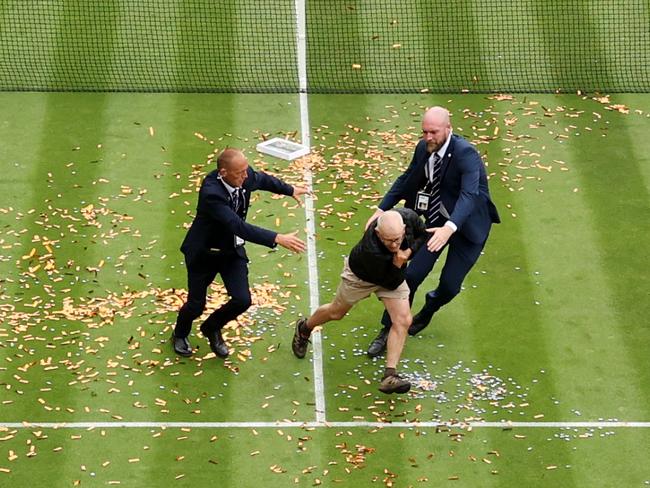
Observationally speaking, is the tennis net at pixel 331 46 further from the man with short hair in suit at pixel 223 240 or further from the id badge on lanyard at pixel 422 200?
the man with short hair in suit at pixel 223 240

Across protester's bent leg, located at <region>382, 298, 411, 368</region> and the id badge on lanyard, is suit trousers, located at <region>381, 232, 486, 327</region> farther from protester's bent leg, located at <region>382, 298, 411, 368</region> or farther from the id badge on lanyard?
protester's bent leg, located at <region>382, 298, 411, 368</region>

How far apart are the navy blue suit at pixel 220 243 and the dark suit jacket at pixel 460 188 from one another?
1.22 metres

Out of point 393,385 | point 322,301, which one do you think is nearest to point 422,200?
point 393,385

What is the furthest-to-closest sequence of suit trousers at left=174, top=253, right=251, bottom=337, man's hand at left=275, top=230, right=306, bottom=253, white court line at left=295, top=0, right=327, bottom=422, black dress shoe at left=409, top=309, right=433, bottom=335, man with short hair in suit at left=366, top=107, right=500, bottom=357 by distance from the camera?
1. black dress shoe at left=409, top=309, right=433, bottom=335
2. white court line at left=295, top=0, right=327, bottom=422
3. suit trousers at left=174, top=253, right=251, bottom=337
4. man with short hair in suit at left=366, top=107, right=500, bottom=357
5. man's hand at left=275, top=230, right=306, bottom=253

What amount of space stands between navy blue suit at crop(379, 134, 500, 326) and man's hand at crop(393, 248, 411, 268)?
2.13 feet

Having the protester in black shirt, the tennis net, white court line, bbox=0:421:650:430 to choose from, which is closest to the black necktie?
the protester in black shirt

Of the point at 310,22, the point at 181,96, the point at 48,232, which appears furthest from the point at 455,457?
the point at 310,22

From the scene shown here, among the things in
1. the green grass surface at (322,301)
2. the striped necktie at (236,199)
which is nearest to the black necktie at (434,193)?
the green grass surface at (322,301)

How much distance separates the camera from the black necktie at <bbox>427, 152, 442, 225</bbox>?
14500 mm

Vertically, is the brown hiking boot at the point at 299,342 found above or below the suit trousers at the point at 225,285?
below

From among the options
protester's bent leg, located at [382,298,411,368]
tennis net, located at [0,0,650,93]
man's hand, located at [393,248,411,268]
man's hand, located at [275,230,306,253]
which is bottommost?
tennis net, located at [0,0,650,93]

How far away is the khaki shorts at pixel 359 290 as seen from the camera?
14.1 meters

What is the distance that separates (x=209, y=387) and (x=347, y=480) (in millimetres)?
1981

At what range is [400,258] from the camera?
13789mm
